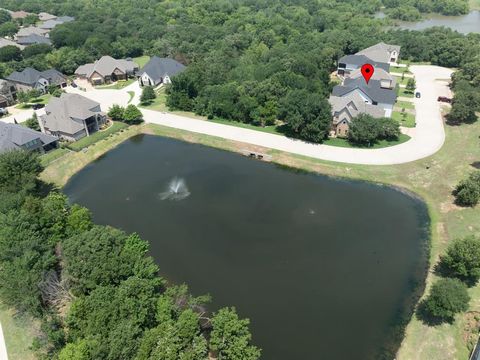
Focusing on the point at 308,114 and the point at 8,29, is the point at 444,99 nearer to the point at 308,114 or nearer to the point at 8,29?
the point at 308,114

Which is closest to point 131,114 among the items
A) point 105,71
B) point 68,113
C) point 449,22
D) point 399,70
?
point 68,113

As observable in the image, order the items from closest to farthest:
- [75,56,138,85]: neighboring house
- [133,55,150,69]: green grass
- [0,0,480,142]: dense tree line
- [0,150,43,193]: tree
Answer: [0,150,43,193]: tree, [0,0,480,142]: dense tree line, [75,56,138,85]: neighboring house, [133,55,150,69]: green grass

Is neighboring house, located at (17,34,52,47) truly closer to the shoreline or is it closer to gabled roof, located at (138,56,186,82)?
gabled roof, located at (138,56,186,82)

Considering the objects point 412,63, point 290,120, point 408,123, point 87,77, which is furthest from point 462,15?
point 87,77

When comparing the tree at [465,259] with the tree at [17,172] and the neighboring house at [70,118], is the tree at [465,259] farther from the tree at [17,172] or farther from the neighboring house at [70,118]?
the neighboring house at [70,118]

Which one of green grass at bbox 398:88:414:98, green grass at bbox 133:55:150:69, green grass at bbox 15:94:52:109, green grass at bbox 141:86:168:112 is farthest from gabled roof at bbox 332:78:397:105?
green grass at bbox 15:94:52:109

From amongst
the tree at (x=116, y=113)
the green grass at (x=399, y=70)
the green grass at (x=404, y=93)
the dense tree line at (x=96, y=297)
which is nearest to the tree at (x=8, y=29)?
the tree at (x=116, y=113)

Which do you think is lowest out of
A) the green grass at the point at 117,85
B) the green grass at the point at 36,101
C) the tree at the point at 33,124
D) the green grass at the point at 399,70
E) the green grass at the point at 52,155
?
the green grass at the point at 36,101
